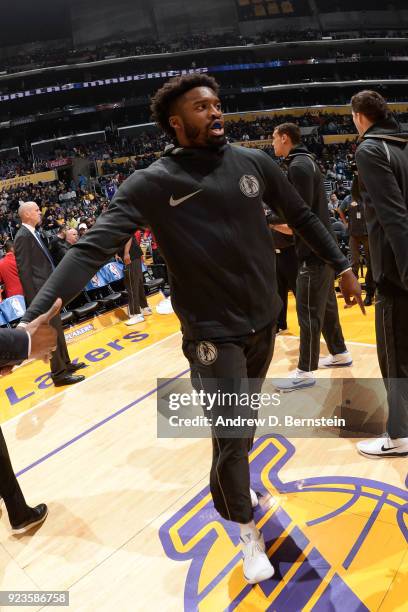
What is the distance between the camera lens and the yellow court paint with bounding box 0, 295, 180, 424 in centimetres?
458

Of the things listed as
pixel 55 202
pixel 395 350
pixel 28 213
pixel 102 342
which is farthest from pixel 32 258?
pixel 55 202

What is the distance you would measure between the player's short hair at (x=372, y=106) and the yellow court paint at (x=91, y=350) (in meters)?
3.19

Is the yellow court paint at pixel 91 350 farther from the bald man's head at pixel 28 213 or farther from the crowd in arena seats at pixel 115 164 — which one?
the crowd in arena seats at pixel 115 164

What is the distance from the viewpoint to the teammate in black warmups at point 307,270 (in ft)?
10.6

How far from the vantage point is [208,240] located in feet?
5.58

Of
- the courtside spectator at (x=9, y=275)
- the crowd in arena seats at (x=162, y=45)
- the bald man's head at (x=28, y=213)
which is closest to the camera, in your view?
the bald man's head at (x=28, y=213)

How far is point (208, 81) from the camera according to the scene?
1.78m

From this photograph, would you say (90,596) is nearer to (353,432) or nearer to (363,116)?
(353,432)

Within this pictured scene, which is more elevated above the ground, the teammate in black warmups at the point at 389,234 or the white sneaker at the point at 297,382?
the teammate in black warmups at the point at 389,234

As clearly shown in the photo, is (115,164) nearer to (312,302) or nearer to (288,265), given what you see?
(288,265)

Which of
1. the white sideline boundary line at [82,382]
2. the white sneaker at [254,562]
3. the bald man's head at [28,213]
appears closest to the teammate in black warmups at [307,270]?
the white sneaker at [254,562]

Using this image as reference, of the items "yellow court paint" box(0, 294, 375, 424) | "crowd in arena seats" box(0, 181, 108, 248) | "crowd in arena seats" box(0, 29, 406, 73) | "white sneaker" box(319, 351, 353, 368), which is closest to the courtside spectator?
"yellow court paint" box(0, 294, 375, 424)

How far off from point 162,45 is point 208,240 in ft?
107

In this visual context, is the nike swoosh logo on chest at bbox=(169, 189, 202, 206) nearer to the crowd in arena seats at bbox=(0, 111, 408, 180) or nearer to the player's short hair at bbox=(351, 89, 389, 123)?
the player's short hair at bbox=(351, 89, 389, 123)
